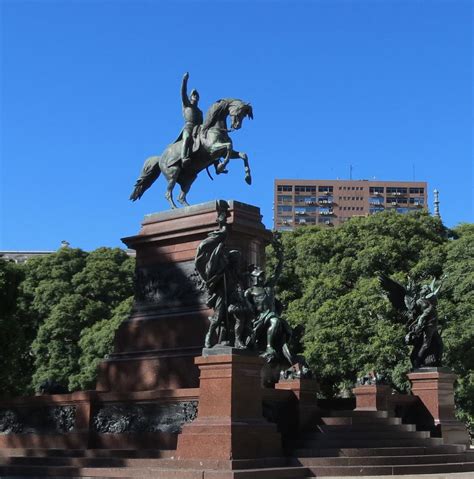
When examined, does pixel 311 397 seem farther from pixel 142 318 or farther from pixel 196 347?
pixel 142 318

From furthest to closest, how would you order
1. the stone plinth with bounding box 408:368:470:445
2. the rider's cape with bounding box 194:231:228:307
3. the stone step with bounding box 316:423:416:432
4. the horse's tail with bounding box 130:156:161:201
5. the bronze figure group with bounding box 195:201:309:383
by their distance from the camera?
the horse's tail with bounding box 130:156:161:201 → the stone plinth with bounding box 408:368:470:445 → the stone step with bounding box 316:423:416:432 → the rider's cape with bounding box 194:231:228:307 → the bronze figure group with bounding box 195:201:309:383

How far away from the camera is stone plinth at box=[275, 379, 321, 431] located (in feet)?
55.4

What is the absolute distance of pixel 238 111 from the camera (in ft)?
72.6

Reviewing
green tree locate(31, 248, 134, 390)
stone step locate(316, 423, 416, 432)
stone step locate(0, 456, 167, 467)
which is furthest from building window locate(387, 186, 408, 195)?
stone step locate(0, 456, 167, 467)

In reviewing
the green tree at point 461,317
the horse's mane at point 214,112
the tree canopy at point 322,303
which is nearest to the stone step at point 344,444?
the horse's mane at point 214,112

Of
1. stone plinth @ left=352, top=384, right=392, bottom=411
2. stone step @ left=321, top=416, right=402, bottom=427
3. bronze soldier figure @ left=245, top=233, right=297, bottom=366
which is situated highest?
bronze soldier figure @ left=245, top=233, right=297, bottom=366

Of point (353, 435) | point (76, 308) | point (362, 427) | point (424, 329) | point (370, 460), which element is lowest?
point (370, 460)

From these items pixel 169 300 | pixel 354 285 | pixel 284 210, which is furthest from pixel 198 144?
pixel 284 210

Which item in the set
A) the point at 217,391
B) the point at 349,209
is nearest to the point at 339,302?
the point at 217,391

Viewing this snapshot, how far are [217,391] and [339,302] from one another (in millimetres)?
23592

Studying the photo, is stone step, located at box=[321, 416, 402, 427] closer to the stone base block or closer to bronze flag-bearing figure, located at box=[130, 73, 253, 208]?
the stone base block

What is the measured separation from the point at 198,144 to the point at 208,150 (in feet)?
1.16

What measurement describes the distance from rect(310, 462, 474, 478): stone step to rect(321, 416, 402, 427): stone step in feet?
6.54

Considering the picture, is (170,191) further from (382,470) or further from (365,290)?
(365,290)
